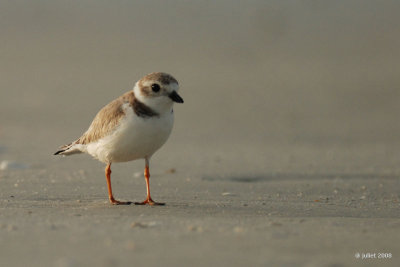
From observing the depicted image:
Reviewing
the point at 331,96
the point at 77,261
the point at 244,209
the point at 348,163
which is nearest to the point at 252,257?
the point at 77,261

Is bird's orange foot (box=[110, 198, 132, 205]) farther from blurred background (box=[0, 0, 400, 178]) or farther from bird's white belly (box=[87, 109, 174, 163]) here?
blurred background (box=[0, 0, 400, 178])

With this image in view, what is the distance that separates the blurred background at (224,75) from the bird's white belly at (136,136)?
2.24m

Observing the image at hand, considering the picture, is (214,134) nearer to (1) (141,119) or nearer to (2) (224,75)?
(2) (224,75)

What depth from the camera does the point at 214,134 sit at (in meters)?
11.4

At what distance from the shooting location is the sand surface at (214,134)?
13.5ft

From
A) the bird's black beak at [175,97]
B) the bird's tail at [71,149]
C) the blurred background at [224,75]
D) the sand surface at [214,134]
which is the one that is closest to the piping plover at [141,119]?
the bird's black beak at [175,97]

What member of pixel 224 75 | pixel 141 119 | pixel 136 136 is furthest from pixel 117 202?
pixel 224 75

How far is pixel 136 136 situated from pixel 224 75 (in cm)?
1055

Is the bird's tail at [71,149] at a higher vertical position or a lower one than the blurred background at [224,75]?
lower

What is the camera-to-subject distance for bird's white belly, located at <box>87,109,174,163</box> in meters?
5.52

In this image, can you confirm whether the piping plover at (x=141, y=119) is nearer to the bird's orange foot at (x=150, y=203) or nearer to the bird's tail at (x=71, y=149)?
the bird's orange foot at (x=150, y=203)

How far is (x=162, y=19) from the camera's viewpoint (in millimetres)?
21438

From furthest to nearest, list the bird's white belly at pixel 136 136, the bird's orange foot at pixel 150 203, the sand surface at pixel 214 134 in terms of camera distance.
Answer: the bird's orange foot at pixel 150 203
the bird's white belly at pixel 136 136
the sand surface at pixel 214 134

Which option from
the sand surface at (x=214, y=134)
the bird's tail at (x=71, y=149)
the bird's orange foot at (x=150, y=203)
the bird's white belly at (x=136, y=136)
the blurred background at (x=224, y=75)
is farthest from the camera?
the blurred background at (x=224, y=75)
